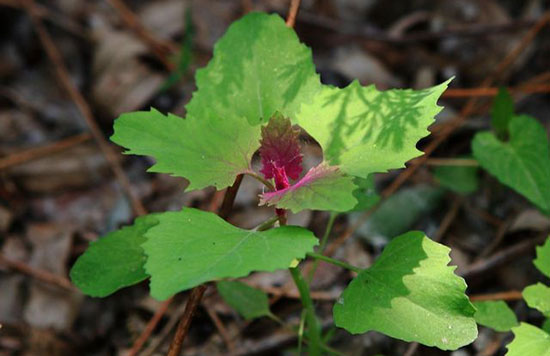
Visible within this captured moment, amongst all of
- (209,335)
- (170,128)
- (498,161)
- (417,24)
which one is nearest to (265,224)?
(170,128)

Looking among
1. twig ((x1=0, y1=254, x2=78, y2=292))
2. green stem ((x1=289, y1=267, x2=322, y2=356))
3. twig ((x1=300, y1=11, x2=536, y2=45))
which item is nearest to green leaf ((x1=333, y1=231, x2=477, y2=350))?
green stem ((x1=289, y1=267, x2=322, y2=356))

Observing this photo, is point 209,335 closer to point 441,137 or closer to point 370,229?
point 370,229

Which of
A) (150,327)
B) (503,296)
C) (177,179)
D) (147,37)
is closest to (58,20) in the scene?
(147,37)

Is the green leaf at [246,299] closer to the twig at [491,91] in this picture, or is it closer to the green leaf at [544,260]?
the green leaf at [544,260]

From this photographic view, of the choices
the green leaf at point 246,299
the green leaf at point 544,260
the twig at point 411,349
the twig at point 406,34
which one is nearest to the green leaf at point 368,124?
the green leaf at point 544,260

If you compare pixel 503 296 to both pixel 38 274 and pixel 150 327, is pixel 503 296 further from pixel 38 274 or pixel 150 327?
pixel 38 274
